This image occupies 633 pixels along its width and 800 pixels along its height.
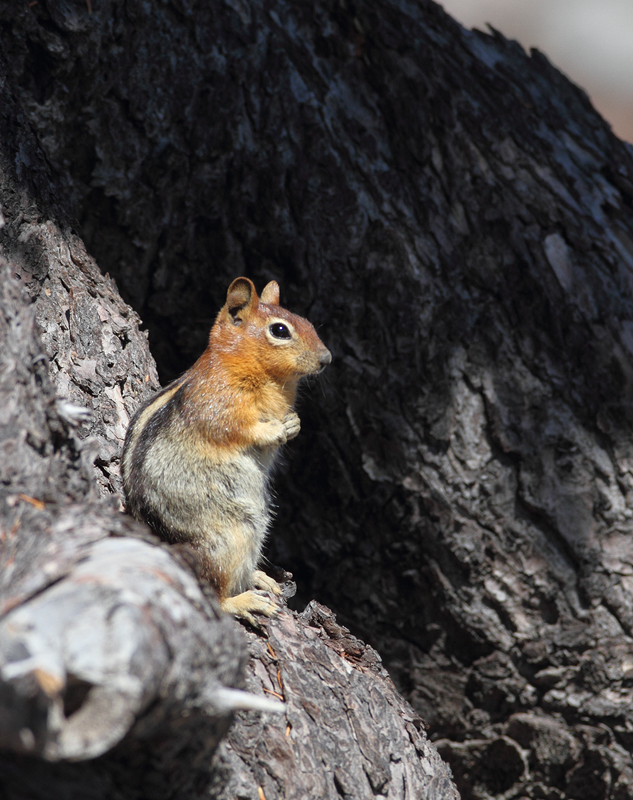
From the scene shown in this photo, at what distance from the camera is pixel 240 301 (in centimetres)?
318

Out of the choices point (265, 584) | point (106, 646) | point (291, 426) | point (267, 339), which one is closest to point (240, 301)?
point (267, 339)

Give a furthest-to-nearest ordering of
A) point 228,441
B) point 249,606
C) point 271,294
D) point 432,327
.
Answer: point 432,327 < point 271,294 < point 228,441 < point 249,606

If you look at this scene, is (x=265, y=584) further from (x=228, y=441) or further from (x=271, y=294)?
(x=271, y=294)

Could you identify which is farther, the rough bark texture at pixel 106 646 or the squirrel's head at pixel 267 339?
the squirrel's head at pixel 267 339

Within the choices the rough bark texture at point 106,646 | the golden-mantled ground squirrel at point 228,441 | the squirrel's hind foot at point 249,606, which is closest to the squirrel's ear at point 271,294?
the golden-mantled ground squirrel at point 228,441

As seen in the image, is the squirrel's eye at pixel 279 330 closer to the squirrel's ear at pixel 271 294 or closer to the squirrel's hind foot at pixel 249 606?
the squirrel's ear at pixel 271 294

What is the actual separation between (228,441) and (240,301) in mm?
649

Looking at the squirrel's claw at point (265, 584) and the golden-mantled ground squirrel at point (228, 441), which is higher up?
the golden-mantled ground squirrel at point (228, 441)

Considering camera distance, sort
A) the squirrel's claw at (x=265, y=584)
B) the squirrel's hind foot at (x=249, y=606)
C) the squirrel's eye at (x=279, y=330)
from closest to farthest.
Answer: the squirrel's hind foot at (x=249, y=606) < the squirrel's claw at (x=265, y=584) < the squirrel's eye at (x=279, y=330)

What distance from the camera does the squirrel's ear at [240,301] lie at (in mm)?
3133

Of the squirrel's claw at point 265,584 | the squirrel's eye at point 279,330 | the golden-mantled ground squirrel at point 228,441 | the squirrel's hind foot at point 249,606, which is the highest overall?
the squirrel's eye at point 279,330

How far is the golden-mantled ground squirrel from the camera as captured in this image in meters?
2.76

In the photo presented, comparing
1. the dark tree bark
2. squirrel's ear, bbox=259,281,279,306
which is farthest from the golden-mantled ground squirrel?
the dark tree bark

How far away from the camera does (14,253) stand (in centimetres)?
297
